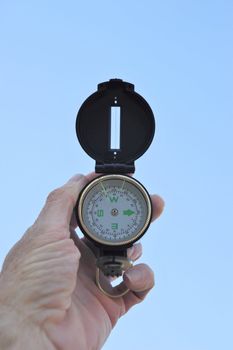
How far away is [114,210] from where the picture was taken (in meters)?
3.04

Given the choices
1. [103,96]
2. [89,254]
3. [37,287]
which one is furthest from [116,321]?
[103,96]

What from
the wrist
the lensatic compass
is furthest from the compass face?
the wrist

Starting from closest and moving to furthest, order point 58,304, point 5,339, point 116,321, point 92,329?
point 5,339, point 58,304, point 92,329, point 116,321

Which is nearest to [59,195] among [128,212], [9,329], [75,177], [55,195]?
[55,195]

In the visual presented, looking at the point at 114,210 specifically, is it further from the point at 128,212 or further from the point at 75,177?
the point at 75,177

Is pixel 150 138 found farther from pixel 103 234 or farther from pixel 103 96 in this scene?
pixel 103 234

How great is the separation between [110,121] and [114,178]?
17.0 inches

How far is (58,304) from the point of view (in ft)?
8.82

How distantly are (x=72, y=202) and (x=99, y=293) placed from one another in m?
0.53

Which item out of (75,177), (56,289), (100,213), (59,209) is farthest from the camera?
(75,177)

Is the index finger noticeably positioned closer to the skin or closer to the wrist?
the skin

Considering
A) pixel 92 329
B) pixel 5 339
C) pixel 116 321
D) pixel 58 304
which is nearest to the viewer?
pixel 5 339

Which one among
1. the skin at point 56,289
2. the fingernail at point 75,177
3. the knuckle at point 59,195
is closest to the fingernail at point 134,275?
the skin at point 56,289

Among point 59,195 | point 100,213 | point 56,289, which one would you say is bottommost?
point 56,289
